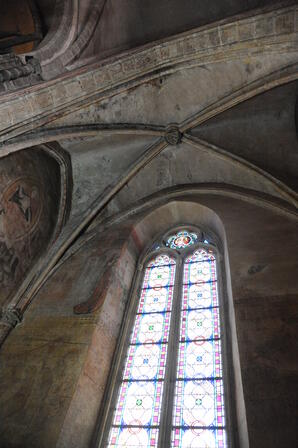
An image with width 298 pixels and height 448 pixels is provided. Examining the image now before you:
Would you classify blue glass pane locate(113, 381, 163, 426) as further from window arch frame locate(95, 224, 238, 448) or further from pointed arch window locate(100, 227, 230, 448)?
window arch frame locate(95, 224, 238, 448)

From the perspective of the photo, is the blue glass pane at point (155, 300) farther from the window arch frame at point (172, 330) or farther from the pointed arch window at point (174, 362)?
the window arch frame at point (172, 330)

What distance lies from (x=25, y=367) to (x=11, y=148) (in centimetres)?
375

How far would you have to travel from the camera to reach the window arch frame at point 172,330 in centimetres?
529

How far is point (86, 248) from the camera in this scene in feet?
30.1

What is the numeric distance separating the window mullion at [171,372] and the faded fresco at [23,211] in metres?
3.48

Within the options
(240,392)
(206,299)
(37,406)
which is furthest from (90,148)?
(240,392)

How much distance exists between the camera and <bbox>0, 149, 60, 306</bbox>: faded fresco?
7609 millimetres

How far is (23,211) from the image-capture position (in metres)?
8.13

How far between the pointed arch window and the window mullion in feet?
0.04

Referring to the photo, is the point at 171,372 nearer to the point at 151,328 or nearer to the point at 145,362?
the point at 145,362

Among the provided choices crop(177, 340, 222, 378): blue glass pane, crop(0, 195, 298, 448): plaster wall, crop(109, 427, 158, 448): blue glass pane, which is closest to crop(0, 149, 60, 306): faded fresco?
crop(0, 195, 298, 448): plaster wall

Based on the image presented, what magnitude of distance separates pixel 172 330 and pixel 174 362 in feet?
2.35

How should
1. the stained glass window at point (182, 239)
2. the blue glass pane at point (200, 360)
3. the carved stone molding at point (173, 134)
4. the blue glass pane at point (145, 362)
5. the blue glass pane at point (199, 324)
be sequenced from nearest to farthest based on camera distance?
the blue glass pane at point (200, 360), the blue glass pane at point (145, 362), the blue glass pane at point (199, 324), the carved stone molding at point (173, 134), the stained glass window at point (182, 239)

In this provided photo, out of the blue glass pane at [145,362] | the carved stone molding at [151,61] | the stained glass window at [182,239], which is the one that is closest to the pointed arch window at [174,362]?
the blue glass pane at [145,362]
